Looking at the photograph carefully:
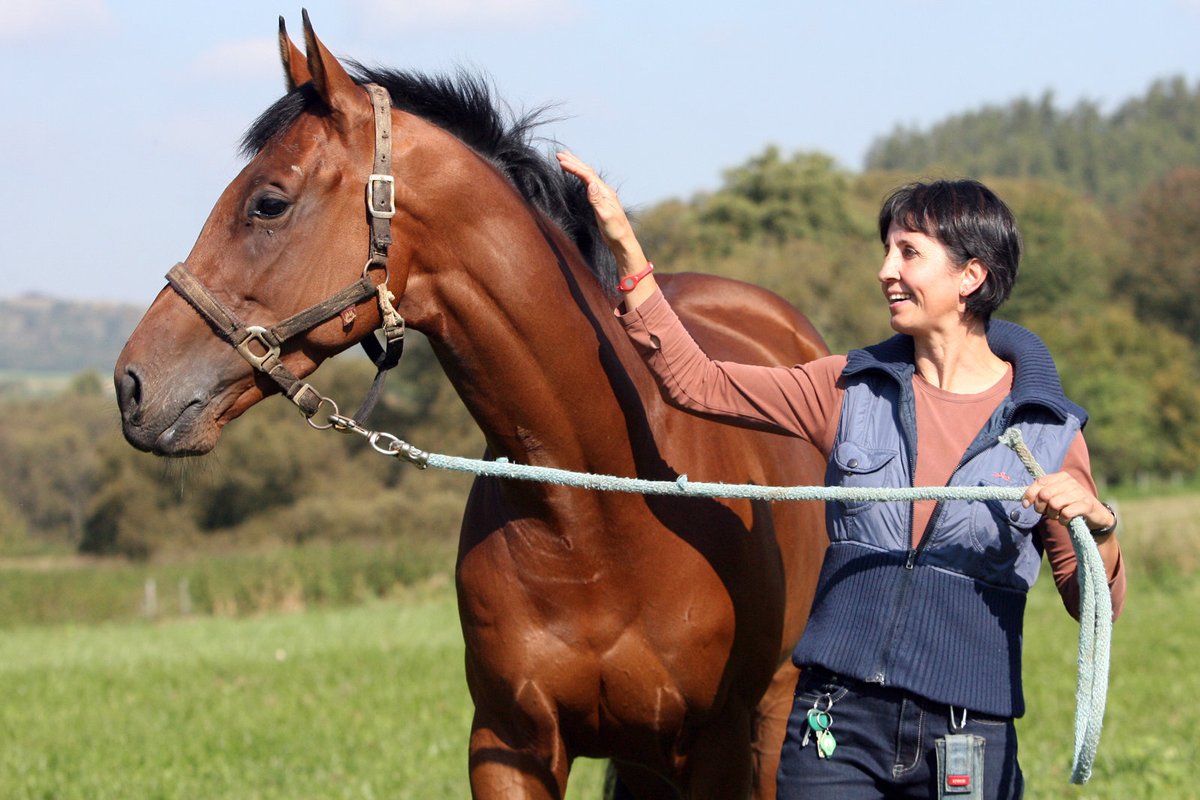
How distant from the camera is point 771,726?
4098 millimetres

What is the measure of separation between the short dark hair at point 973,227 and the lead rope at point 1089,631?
0.36 m

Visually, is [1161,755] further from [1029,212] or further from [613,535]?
[1029,212]

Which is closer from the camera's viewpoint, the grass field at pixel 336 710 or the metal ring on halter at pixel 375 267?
the metal ring on halter at pixel 375 267

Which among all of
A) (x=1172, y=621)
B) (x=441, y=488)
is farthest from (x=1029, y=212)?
(x=1172, y=621)

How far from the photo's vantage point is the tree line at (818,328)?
107ft

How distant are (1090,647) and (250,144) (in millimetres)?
2089

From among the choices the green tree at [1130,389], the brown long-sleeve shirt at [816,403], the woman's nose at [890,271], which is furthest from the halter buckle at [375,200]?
the green tree at [1130,389]

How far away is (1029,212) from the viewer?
53281 mm

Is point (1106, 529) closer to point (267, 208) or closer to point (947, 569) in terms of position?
point (947, 569)

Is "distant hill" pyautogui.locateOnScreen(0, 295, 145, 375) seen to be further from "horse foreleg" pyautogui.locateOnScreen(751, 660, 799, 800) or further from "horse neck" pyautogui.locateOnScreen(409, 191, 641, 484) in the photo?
"horse neck" pyautogui.locateOnScreen(409, 191, 641, 484)

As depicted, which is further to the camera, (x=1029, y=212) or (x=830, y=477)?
(x=1029, y=212)

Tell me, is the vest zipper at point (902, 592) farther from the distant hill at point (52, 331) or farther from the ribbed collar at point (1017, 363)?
the distant hill at point (52, 331)

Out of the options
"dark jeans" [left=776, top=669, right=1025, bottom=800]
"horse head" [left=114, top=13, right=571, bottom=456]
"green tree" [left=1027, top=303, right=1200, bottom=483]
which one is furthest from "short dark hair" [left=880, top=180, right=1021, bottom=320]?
"green tree" [left=1027, top=303, right=1200, bottom=483]

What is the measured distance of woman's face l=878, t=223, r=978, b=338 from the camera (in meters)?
2.76
